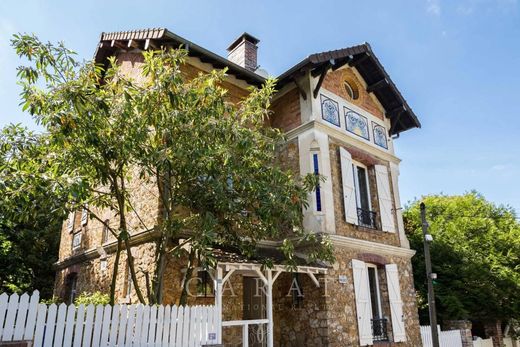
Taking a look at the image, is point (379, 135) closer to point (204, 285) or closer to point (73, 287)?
point (204, 285)

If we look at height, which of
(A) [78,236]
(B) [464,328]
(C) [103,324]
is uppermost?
(A) [78,236]

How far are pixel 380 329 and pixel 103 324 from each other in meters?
Result: 6.97

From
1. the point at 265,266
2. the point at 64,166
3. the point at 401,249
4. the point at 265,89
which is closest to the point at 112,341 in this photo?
the point at 64,166

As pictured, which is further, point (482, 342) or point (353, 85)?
point (482, 342)

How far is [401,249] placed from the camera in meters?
11.2

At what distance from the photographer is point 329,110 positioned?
10.9 meters

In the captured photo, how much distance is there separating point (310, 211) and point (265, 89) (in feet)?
11.2

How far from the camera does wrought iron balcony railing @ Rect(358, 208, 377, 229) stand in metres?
10.8

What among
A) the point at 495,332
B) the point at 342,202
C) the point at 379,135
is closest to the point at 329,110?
the point at 379,135

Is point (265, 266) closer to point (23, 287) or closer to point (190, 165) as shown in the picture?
point (190, 165)

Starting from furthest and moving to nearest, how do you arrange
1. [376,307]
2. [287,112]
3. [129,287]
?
[287,112] < [376,307] < [129,287]

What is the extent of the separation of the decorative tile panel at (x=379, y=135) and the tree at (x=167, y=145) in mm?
5415

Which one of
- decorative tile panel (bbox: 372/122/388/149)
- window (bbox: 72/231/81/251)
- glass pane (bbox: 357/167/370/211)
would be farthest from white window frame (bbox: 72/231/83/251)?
decorative tile panel (bbox: 372/122/388/149)

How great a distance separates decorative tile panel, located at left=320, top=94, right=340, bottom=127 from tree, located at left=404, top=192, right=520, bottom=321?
7.84 metres
